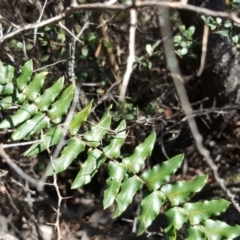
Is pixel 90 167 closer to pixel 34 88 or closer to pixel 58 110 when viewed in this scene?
pixel 58 110

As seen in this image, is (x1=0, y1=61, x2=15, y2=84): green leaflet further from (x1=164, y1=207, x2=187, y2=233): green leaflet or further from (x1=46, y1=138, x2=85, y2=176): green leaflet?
(x1=164, y1=207, x2=187, y2=233): green leaflet

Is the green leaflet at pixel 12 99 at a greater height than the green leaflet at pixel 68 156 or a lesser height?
greater

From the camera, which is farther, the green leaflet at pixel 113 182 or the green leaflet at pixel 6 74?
the green leaflet at pixel 6 74

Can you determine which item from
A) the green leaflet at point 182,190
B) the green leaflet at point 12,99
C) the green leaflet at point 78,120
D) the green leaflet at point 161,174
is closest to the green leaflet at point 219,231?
the green leaflet at point 182,190

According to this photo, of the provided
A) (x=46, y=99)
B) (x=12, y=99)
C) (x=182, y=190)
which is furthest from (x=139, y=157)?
(x=12, y=99)

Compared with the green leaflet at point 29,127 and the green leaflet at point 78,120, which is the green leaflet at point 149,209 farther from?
the green leaflet at point 29,127

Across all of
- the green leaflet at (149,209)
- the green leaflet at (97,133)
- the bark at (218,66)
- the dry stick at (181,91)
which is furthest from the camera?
the bark at (218,66)

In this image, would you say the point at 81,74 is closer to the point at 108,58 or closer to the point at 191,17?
the point at 108,58
